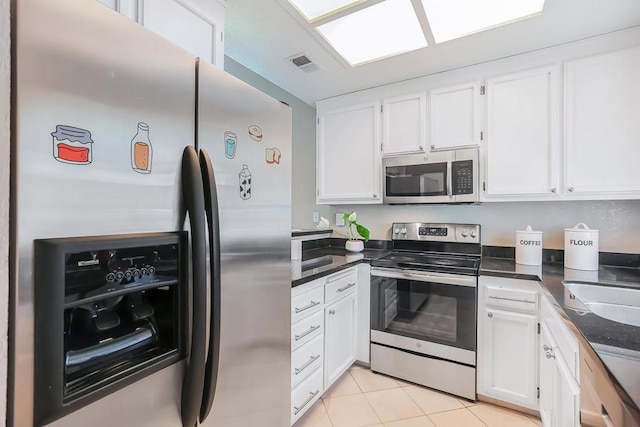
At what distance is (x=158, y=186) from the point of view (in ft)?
2.34

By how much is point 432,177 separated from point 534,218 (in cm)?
86

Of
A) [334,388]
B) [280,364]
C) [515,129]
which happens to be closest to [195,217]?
[280,364]

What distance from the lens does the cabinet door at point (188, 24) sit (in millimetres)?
1064

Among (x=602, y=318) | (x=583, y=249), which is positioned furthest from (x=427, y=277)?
(x=602, y=318)

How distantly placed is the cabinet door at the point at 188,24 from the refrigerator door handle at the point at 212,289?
25.5 inches

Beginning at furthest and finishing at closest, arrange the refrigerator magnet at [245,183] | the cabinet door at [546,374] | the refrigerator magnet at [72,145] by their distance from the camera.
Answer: the cabinet door at [546,374] < the refrigerator magnet at [245,183] < the refrigerator magnet at [72,145]

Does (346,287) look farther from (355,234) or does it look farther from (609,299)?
(609,299)

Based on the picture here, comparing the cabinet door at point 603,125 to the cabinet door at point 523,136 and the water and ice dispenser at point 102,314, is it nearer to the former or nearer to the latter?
the cabinet door at point 523,136

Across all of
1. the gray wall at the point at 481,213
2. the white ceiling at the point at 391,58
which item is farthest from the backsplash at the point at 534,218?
the white ceiling at the point at 391,58

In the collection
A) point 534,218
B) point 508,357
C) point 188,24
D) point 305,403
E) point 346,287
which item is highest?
point 188,24

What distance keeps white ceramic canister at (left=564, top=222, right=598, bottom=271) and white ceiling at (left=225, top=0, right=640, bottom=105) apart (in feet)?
4.19

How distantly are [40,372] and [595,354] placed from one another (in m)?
1.24

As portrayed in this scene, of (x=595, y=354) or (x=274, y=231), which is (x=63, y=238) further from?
(x=595, y=354)

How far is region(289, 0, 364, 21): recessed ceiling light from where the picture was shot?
159 cm
